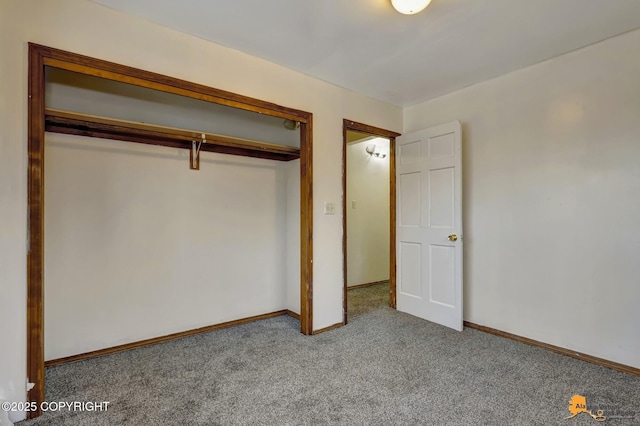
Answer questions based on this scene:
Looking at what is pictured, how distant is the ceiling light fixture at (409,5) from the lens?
1757 millimetres

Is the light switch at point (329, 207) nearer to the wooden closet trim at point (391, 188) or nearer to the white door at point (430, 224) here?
the wooden closet trim at point (391, 188)

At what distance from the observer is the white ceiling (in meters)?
1.90

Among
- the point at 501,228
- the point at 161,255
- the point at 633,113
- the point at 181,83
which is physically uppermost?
the point at 181,83

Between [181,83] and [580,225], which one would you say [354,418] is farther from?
[181,83]

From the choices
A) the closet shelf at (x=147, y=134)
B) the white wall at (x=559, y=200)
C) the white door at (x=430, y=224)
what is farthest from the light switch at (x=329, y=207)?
the white wall at (x=559, y=200)

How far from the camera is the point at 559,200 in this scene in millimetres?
2488

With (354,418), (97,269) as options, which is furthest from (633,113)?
(97,269)

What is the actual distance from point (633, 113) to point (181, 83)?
10.5 ft

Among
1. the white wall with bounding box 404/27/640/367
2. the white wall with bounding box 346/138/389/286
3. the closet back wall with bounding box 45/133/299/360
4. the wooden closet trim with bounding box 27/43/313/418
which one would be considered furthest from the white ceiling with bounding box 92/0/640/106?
the white wall with bounding box 346/138/389/286

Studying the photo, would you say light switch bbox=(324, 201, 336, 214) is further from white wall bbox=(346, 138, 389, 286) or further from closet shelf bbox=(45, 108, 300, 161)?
white wall bbox=(346, 138, 389, 286)

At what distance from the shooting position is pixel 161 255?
108 inches

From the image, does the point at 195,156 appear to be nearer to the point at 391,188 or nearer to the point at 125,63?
the point at 125,63

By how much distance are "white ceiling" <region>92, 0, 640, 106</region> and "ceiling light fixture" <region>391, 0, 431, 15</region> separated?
96 mm

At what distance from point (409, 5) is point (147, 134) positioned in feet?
6.95
